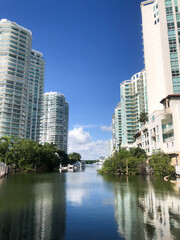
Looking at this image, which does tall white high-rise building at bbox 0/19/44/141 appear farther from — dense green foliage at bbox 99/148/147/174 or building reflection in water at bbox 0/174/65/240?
building reflection in water at bbox 0/174/65/240

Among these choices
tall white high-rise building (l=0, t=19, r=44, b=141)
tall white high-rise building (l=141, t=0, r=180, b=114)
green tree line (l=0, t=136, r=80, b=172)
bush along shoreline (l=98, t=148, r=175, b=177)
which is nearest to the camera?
bush along shoreline (l=98, t=148, r=175, b=177)

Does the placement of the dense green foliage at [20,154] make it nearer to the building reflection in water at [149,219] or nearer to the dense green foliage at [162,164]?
the dense green foliage at [162,164]

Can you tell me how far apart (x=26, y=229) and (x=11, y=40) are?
112 metres

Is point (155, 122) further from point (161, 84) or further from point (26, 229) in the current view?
point (26, 229)

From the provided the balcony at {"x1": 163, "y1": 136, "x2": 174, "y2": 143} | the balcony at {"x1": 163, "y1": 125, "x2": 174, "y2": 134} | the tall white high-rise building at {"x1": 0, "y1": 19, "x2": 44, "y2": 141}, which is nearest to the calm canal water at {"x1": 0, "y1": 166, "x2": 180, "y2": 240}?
the balcony at {"x1": 163, "y1": 136, "x2": 174, "y2": 143}

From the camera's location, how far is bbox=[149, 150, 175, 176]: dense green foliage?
44841 mm

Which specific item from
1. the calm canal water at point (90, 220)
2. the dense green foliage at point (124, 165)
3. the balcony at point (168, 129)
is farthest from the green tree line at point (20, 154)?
the calm canal water at point (90, 220)

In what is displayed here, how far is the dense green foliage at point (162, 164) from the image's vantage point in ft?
147

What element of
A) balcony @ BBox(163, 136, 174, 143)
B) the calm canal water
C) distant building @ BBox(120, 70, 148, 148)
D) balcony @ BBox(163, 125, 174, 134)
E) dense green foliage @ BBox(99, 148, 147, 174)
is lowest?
the calm canal water

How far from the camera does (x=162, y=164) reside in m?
44.9

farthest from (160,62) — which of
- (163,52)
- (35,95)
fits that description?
(35,95)

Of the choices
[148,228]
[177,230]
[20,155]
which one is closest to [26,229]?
[148,228]

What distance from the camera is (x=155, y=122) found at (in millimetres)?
57656

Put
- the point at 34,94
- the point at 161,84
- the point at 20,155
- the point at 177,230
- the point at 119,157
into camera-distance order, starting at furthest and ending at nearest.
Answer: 1. the point at 34,94
2. the point at 161,84
3. the point at 20,155
4. the point at 119,157
5. the point at 177,230
